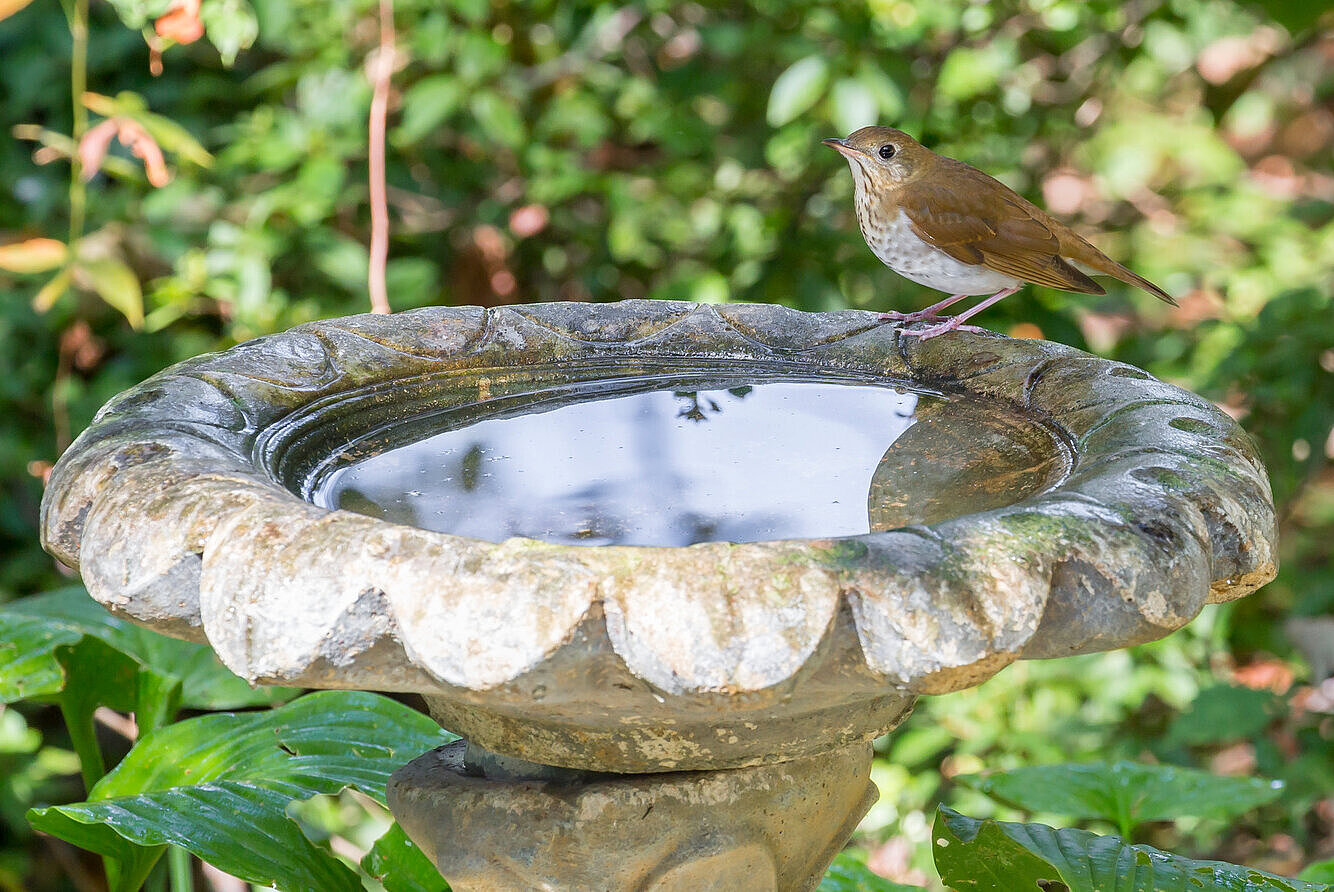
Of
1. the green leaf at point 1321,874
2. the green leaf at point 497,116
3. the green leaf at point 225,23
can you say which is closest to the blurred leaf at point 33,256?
the green leaf at point 225,23

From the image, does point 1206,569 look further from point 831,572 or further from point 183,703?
point 183,703

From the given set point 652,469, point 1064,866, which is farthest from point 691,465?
point 1064,866


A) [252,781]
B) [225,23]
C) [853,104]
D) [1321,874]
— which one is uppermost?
[225,23]

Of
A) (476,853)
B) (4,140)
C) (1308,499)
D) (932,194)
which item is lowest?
(1308,499)

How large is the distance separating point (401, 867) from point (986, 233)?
4.18ft

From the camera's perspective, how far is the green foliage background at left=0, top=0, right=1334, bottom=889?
10.2ft

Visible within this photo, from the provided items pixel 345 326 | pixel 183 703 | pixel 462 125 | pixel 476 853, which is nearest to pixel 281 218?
pixel 462 125

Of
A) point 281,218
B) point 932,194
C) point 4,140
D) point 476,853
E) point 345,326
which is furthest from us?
point 4,140

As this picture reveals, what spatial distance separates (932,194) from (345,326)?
906 millimetres

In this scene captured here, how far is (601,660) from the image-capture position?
101 cm

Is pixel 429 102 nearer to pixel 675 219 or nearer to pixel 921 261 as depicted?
pixel 675 219

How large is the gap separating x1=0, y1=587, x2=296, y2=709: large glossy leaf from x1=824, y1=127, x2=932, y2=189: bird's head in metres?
1.22

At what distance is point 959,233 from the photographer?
2.04 meters

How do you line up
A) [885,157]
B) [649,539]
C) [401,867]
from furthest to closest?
[885,157] < [401,867] < [649,539]
